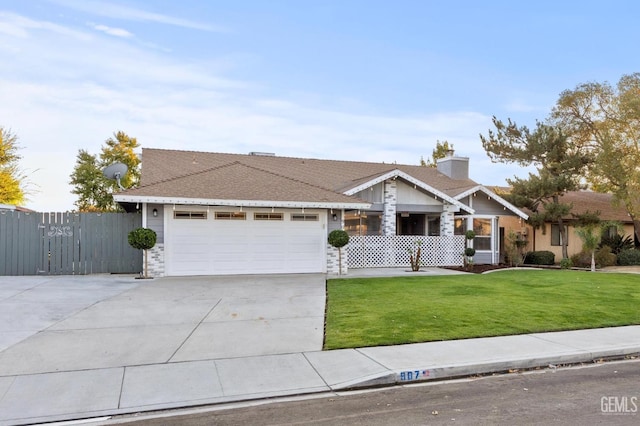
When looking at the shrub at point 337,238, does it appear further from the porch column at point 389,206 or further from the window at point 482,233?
the window at point 482,233

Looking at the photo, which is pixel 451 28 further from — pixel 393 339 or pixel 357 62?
pixel 393 339

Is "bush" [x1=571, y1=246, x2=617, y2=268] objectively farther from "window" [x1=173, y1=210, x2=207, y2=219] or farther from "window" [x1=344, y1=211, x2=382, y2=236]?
"window" [x1=173, y1=210, x2=207, y2=219]

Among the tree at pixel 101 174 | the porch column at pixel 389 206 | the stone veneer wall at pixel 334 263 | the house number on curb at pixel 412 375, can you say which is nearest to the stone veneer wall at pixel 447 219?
the porch column at pixel 389 206

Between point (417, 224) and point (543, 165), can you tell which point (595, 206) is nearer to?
point (543, 165)

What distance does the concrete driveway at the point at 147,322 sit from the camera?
6609 mm

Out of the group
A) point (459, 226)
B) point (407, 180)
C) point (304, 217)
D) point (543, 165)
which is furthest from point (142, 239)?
point (543, 165)

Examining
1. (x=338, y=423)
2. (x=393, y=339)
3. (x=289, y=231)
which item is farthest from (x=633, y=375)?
(x=289, y=231)

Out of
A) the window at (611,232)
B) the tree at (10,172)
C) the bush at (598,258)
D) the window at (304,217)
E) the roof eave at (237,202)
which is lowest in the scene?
the bush at (598,258)

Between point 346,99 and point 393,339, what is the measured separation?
54.3 ft

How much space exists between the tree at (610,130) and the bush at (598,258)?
2.34 meters

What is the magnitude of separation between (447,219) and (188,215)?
1153cm

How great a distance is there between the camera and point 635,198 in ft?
74.8

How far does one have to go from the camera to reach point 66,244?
15.3 m

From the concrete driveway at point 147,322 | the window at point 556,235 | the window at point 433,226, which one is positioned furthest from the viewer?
the window at point 556,235
